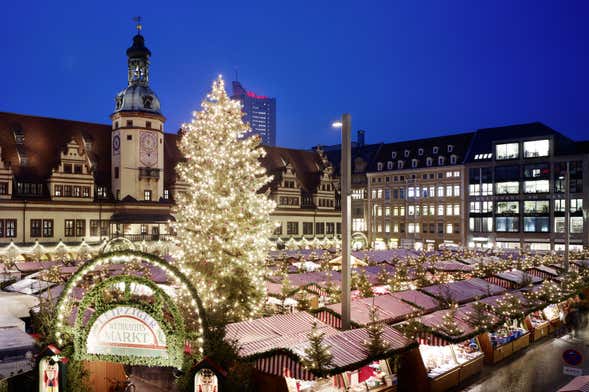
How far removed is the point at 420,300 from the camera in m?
18.4

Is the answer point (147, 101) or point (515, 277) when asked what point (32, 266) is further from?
point (515, 277)

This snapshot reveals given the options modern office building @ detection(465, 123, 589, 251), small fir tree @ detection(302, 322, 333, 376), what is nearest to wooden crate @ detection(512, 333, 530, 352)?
small fir tree @ detection(302, 322, 333, 376)

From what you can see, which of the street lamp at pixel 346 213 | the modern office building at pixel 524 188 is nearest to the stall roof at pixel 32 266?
the street lamp at pixel 346 213

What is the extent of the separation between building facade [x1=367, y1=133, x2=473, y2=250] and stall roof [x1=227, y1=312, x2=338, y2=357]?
56844 millimetres

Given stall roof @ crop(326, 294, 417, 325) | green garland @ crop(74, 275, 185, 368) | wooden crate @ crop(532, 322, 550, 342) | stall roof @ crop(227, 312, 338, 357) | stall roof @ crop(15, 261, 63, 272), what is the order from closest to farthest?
green garland @ crop(74, 275, 185, 368) → stall roof @ crop(227, 312, 338, 357) → stall roof @ crop(326, 294, 417, 325) → wooden crate @ crop(532, 322, 550, 342) → stall roof @ crop(15, 261, 63, 272)

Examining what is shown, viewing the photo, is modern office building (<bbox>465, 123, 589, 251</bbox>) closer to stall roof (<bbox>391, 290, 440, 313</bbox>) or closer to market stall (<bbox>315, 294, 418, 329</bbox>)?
stall roof (<bbox>391, 290, 440, 313</bbox>)

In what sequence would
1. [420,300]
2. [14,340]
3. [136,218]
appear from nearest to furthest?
[14,340], [420,300], [136,218]

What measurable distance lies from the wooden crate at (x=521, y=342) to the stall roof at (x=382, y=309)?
5926 mm

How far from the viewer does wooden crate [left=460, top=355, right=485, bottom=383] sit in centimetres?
1662

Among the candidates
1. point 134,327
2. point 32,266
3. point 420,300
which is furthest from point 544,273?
point 32,266

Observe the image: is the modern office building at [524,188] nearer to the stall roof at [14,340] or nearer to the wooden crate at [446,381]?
the wooden crate at [446,381]

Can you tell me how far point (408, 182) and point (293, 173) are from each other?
20.9 m

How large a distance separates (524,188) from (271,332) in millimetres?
62644

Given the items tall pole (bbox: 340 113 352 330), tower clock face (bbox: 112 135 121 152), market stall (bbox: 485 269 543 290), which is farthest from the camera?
tower clock face (bbox: 112 135 121 152)
